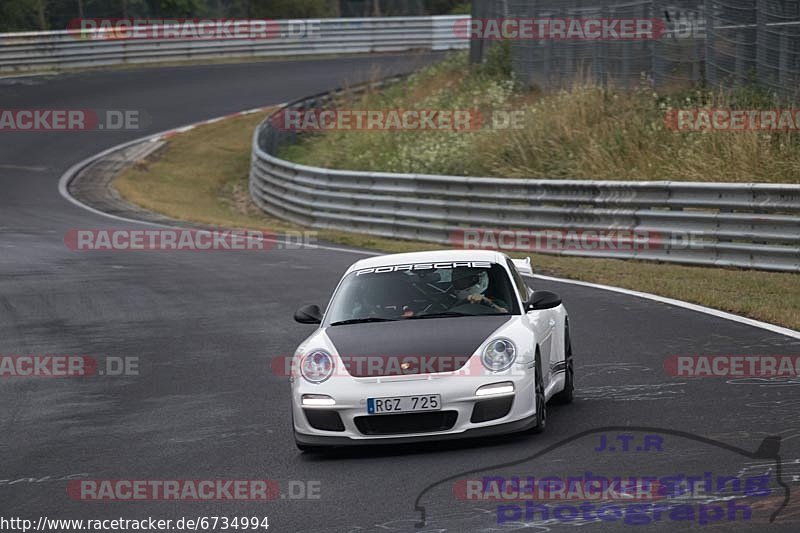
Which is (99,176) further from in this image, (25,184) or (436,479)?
(436,479)

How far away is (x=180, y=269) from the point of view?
19.8 metres

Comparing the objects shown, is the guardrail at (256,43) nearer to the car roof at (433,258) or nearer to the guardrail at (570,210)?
the guardrail at (570,210)

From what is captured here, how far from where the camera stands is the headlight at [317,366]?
27.4 ft

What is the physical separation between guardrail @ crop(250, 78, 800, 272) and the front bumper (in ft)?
30.8

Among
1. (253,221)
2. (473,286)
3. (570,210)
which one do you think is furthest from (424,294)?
(253,221)

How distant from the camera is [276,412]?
9.84 meters

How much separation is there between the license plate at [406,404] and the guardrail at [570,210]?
9744mm

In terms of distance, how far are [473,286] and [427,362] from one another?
4.11 feet

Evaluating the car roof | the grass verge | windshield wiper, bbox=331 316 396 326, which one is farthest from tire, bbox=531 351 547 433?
the grass verge

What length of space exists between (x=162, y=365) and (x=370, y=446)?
4029mm

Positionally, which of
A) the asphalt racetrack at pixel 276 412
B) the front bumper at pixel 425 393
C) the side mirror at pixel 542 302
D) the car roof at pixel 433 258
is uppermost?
the car roof at pixel 433 258

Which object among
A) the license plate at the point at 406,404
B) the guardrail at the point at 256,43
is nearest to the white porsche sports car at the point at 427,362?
the license plate at the point at 406,404

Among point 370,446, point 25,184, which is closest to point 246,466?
point 370,446

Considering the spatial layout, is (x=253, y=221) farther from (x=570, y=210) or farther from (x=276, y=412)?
(x=276, y=412)
